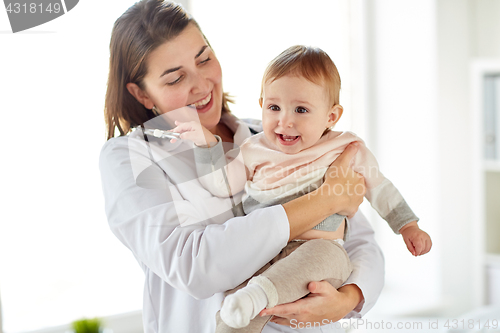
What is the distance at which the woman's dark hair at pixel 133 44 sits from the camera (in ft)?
3.44

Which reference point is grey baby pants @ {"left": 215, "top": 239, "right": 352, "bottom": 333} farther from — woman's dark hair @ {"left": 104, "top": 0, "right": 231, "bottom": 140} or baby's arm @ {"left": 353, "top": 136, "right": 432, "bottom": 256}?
woman's dark hair @ {"left": 104, "top": 0, "right": 231, "bottom": 140}

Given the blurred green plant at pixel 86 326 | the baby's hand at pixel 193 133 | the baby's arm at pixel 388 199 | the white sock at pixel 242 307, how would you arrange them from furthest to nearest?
the blurred green plant at pixel 86 326
the baby's arm at pixel 388 199
the baby's hand at pixel 193 133
the white sock at pixel 242 307

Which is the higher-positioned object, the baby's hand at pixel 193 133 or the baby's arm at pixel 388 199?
the baby's hand at pixel 193 133

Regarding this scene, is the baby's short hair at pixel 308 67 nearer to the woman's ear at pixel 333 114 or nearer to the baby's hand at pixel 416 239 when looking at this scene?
the woman's ear at pixel 333 114

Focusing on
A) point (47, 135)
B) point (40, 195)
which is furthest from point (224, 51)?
point (40, 195)

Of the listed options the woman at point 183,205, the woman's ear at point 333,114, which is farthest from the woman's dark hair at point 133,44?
the woman's ear at point 333,114

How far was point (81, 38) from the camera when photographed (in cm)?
180

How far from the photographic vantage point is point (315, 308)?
0.87 metres

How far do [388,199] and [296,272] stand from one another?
378 millimetres

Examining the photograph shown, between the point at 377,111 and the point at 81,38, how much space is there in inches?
73.2

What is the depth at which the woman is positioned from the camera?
840 millimetres

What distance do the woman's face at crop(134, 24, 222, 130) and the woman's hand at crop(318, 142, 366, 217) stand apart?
1.23 feet

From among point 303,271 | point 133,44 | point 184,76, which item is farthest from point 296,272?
point 133,44

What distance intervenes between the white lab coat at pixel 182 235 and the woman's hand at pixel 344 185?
15 cm
